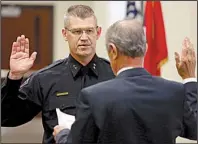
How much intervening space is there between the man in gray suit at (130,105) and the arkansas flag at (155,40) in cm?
318

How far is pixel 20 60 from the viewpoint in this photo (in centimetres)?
209

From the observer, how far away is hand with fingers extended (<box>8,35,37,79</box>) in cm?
207

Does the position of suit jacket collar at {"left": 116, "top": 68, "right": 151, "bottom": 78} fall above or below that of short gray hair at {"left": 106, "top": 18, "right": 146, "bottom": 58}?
below

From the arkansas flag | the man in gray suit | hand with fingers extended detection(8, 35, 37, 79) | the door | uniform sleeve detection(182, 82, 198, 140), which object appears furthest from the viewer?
the door

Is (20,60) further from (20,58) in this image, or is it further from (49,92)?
(49,92)

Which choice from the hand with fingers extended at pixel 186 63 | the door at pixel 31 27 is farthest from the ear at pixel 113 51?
the door at pixel 31 27

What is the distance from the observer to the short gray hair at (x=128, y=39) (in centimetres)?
170

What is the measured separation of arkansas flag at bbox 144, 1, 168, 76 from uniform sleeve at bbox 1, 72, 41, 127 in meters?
2.81

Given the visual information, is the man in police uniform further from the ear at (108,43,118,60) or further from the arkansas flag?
the arkansas flag

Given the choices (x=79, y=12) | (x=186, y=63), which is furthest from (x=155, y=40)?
(x=186, y=63)

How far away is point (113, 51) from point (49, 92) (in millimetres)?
616

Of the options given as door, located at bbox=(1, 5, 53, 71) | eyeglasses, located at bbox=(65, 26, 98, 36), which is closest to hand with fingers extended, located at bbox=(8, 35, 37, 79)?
eyeglasses, located at bbox=(65, 26, 98, 36)

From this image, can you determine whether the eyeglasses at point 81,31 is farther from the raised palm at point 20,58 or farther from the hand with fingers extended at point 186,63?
the hand with fingers extended at point 186,63

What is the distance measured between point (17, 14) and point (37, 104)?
19.8 feet
